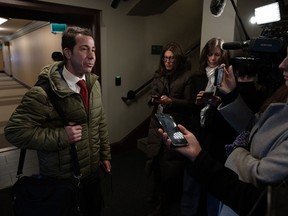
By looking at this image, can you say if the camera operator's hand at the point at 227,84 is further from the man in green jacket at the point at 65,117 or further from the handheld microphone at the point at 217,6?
the handheld microphone at the point at 217,6

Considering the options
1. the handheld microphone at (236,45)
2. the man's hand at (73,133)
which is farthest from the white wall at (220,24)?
the man's hand at (73,133)

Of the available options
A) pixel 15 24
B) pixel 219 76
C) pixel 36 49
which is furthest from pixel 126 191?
pixel 15 24

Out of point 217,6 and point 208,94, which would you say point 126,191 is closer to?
point 208,94

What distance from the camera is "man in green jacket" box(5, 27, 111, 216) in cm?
112

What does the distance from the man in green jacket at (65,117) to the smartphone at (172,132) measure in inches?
18.9

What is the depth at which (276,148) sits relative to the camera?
63cm

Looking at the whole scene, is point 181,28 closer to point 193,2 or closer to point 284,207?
point 193,2

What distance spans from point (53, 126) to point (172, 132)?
0.68 metres

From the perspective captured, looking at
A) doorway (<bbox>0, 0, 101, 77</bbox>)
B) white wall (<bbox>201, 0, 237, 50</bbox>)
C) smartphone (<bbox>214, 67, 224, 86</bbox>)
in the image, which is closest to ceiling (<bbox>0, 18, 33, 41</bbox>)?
doorway (<bbox>0, 0, 101, 77</bbox>)

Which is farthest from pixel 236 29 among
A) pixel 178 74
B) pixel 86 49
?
pixel 86 49

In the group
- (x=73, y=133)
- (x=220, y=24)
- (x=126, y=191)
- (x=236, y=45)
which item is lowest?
(x=126, y=191)

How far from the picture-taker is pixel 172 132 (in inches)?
32.8

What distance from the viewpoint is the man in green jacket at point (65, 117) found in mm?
1125

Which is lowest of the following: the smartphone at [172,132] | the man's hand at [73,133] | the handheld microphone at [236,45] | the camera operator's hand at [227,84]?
the man's hand at [73,133]
